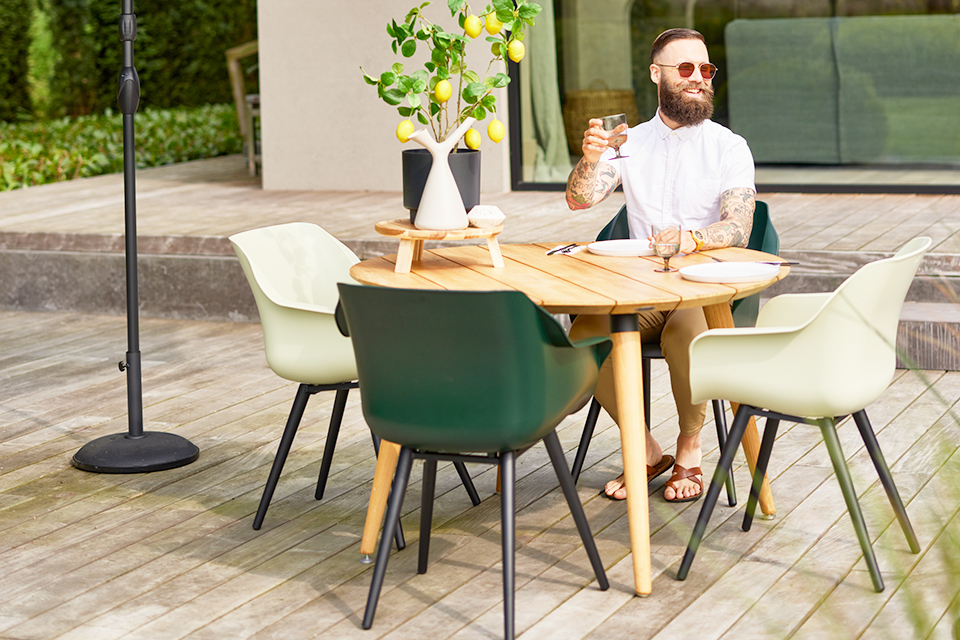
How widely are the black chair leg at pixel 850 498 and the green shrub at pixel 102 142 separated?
7.62m

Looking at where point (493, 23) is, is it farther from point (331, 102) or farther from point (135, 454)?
point (331, 102)

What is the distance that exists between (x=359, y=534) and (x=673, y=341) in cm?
97

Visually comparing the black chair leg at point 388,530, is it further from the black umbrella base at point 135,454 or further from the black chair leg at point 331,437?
the black umbrella base at point 135,454

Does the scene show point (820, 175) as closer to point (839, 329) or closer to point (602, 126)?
point (602, 126)

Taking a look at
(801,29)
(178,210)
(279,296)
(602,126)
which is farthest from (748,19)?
(279,296)

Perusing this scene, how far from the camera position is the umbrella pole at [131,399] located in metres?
3.61

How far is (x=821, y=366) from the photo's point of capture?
2.60 metres

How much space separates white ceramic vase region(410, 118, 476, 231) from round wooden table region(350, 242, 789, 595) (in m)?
0.13

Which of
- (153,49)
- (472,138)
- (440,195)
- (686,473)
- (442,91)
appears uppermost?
(153,49)

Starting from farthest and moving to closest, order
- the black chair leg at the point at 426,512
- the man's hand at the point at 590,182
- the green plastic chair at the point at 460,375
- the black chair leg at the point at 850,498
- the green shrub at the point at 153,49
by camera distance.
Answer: the green shrub at the point at 153,49 → the man's hand at the point at 590,182 → the black chair leg at the point at 426,512 → the black chair leg at the point at 850,498 → the green plastic chair at the point at 460,375

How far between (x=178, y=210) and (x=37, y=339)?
5.13ft

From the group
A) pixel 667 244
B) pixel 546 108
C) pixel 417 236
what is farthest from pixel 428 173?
pixel 546 108

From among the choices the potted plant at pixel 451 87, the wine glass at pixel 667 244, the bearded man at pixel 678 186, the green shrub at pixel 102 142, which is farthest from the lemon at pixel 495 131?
the green shrub at pixel 102 142

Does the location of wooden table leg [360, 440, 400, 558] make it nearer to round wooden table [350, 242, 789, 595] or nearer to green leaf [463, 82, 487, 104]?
round wooden table [350, 242, 789, 595]
